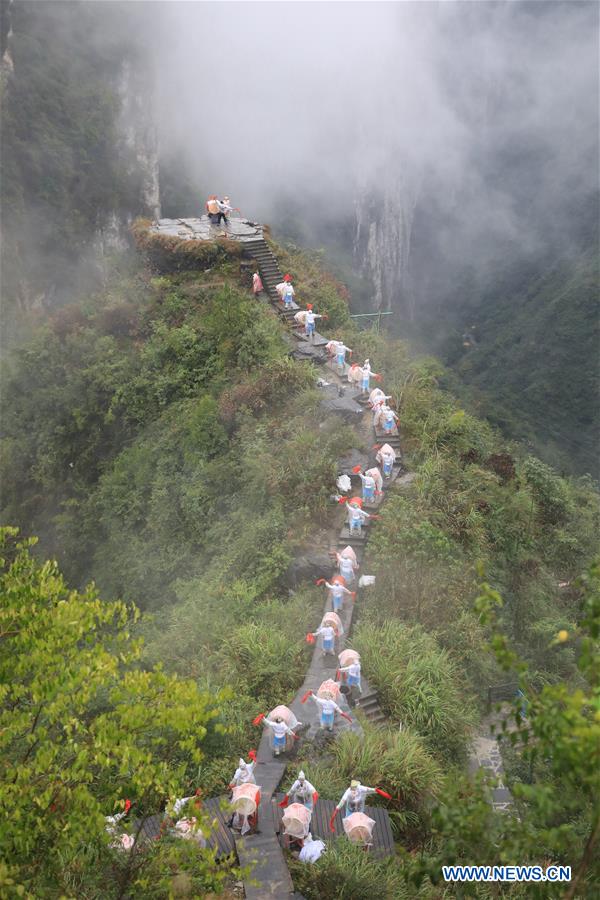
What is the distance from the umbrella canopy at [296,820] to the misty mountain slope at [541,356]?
26.7 meters

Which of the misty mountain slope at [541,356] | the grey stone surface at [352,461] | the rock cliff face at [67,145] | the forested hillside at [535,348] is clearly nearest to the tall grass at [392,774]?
the grey stone surface at [352,461]

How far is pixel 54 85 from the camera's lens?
127 ft

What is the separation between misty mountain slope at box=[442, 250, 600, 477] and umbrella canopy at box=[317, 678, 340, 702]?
2485 cm

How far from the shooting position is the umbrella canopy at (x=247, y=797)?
8.03 metres

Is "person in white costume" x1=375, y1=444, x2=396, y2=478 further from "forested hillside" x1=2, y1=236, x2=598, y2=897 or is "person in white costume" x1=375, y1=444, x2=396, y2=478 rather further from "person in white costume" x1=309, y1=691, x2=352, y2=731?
"person in white costume" x1=309, y1=691, x2=352, y2=731

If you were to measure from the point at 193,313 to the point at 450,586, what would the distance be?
11.2 m

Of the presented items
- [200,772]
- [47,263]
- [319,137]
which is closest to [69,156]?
[47,263]

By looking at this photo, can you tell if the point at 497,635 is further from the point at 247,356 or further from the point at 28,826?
the point at 247,356

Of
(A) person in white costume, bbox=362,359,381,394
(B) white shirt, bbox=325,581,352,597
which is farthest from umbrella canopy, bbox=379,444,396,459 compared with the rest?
(B) white shirt, bbox=325,581,352,597

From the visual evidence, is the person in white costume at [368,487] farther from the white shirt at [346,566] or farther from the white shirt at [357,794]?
the white shirt at [357,794]

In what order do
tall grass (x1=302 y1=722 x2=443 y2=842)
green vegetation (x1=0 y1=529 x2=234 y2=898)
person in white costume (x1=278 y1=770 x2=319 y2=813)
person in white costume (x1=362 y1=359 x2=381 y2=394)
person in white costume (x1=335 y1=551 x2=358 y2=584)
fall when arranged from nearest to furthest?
green vegetation (x1=0 y1=529 x2=234 y2=898) → person in white costume (x1=278 y1=770 x2=319 y2=813) → tall grass (x1=302 y1=722 x2=443 y2=842) → person in white costume (x1=335 y1=551 x2=358 y2=584) → person in white costume (x1=362 y1=359 x2=381 y2=394)

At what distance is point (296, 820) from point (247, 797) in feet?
2.03

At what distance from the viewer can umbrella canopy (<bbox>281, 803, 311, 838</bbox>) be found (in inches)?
312

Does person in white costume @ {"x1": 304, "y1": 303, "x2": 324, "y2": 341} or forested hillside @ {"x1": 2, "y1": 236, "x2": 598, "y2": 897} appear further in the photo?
person in white costume @ {"x1": 304, "y1": 303, "x2": 324, "y2": 341}
